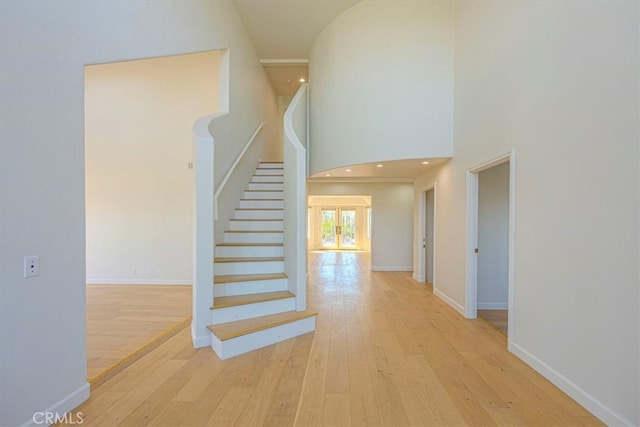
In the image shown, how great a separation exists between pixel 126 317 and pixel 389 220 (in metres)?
6.08

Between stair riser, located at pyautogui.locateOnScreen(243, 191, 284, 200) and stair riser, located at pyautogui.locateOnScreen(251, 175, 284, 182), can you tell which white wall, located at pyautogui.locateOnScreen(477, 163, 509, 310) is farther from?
stair riser, located at pyautogui.locateOnScreen(251, 175, 284, 182)

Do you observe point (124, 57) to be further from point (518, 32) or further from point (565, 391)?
point (565, 391)

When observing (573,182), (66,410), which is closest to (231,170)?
(66,410)

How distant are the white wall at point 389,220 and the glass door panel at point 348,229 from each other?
251 inches

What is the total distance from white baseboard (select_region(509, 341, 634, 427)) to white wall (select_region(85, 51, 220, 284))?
522cm

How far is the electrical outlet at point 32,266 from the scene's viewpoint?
1.74 m

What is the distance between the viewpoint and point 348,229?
14.7 meters

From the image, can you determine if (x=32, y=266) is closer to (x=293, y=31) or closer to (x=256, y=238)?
(x=256, y=238)

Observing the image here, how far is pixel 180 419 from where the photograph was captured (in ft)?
6.54

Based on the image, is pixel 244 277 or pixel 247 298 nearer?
pixel 247 298

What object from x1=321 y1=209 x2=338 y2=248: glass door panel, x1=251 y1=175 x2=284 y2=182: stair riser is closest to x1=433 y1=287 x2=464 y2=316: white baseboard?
x1=251 y1=175 x2=284 y2=182: stair riser

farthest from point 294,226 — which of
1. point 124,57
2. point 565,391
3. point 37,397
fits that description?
point 565,391

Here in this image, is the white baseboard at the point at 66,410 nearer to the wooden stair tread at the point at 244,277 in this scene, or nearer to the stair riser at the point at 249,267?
the wooden stair tread at the point at 244,277

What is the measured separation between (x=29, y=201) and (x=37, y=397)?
1.13 metres
